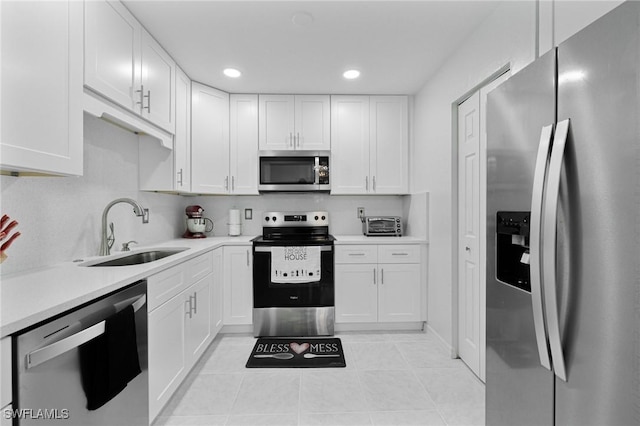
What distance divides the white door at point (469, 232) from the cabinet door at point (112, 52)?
231 cm

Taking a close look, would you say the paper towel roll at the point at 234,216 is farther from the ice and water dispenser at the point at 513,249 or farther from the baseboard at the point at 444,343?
the ice and water dispenser at the point at 513,249

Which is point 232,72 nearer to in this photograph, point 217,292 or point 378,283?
point 217,292

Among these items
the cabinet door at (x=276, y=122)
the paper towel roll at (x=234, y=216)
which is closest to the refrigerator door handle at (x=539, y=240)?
the cabinet door at (x=276, y=122)

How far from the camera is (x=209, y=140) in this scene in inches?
120

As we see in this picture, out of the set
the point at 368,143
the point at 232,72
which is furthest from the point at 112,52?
the point at 368,143

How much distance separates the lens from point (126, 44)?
5.98 feet

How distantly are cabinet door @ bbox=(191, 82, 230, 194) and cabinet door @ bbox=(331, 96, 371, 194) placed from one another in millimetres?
1152

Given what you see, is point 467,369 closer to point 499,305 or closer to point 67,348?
point 499,305

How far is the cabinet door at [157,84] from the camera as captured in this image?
6.68ft

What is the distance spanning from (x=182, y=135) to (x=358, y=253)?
6.47 feet

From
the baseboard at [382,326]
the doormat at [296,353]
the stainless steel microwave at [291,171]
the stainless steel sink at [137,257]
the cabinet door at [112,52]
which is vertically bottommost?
the doormat at [296,353]

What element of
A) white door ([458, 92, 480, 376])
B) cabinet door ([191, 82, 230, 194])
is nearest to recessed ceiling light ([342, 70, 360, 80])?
white door ([458, 92, 480, 376])

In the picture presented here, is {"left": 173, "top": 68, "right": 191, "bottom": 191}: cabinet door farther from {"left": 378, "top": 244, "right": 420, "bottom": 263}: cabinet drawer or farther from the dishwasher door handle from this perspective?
{"left": 378, "top": 244, "right": 420, "bottom": 263}: cabinet drawer

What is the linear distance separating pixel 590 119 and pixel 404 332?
2.65 meters
